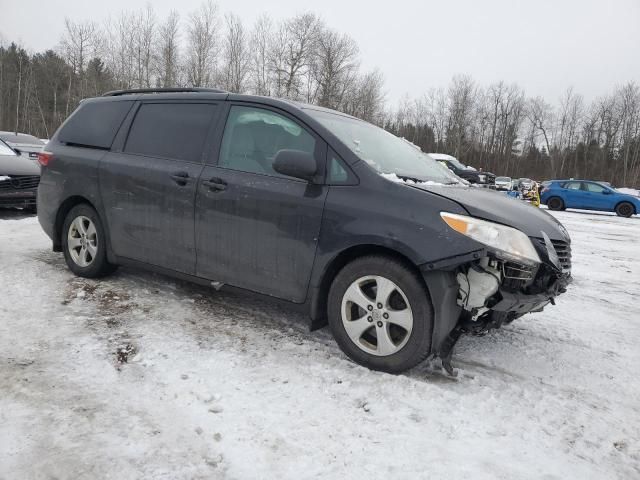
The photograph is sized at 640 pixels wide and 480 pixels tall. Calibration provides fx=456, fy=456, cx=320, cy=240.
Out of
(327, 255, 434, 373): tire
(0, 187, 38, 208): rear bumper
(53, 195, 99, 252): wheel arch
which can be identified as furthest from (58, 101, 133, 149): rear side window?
(0, 187, 38, 208): rear bumper

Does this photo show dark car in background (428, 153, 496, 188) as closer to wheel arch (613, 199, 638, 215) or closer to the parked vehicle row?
wheel arch (613, 199, 638, 215)

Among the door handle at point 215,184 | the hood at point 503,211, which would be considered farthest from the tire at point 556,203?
the door handle at point 215,184

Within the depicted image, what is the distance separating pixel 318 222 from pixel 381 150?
895 millimetres

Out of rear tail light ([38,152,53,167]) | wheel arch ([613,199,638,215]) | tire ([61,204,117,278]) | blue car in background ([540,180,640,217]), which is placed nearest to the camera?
tire ([61,204,117,278])

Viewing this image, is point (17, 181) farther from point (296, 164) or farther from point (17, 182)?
point (296, 164)

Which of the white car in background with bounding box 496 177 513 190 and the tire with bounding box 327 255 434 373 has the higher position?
the white car in background with bounding box 496 177 513 190

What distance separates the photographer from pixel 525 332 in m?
3.82

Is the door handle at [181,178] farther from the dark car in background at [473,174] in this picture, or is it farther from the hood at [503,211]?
the dark car in background at [473,174]

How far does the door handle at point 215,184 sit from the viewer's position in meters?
3.38

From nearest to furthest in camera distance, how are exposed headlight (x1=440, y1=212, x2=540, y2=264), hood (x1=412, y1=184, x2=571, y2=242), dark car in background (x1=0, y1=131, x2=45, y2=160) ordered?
exposed headlight (x1=440, y1=212, x2=540, y2=264) → hood (x1=412, y1=184, x2=571, y2=242) → dark car in background (x1=0, y1=131, x2=45, y2=160)

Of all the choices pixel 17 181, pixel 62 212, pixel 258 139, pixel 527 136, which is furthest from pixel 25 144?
pixel 527 136

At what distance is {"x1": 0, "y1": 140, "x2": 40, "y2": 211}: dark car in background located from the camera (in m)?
7.57

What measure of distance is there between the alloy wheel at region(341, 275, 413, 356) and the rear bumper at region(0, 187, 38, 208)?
22.0 ft

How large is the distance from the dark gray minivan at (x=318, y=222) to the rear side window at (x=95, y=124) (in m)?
0.03
